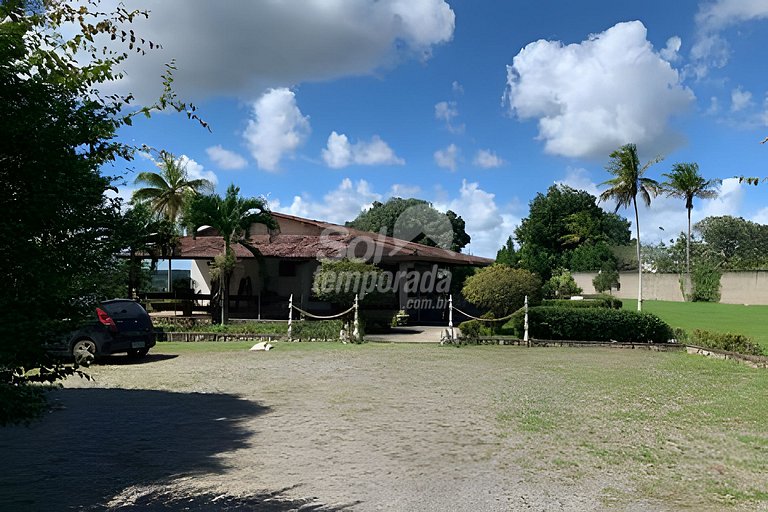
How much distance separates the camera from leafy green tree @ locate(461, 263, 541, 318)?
20.0m

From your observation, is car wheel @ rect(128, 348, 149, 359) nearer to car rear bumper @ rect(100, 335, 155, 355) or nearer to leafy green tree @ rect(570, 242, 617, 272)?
car rear bumper @ rect(100, 335, 155, 355)

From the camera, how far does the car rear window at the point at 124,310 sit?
1367 cm

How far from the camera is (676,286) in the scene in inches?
1938

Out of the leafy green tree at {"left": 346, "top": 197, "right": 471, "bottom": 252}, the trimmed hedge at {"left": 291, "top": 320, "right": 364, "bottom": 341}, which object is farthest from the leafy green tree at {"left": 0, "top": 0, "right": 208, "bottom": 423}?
the leafy green tree at {"left": 346, "top": 197, "right": 471, "bottom": 252}

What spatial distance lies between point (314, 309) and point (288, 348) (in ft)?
31.0

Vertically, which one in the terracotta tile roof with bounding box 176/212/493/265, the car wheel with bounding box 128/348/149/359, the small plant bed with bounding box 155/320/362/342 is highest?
the terracotta tile roof with bounding box 176/212/493/265

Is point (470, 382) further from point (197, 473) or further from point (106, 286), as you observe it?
point (106, 286)

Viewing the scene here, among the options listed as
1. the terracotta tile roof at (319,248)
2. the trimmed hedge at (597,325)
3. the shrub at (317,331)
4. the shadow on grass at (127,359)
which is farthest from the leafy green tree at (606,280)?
the shadow on grass at (127,359)

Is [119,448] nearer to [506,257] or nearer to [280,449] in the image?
[280,449]

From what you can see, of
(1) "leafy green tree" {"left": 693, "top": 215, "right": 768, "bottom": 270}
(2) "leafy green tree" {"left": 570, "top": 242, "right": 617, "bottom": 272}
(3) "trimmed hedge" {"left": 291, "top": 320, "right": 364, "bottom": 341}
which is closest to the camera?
(3) "trimmed hedge" {"left": 291, "top": 320, "right": 364, "bottom": 341}

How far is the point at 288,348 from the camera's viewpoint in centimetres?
1669

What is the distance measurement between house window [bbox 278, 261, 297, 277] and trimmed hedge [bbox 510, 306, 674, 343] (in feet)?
42.3

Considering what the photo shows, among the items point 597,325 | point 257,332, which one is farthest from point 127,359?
point 597,325

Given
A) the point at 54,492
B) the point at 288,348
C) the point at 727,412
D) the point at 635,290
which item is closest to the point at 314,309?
the point at 288,348
